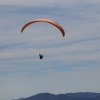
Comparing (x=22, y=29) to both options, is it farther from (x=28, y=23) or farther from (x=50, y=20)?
(x=50, y=20)

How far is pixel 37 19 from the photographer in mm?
79812

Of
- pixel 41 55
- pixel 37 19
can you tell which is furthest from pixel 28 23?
pixel 41 55

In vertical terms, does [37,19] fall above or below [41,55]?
above

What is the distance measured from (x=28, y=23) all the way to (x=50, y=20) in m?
7.86

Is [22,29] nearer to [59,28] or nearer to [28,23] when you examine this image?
[28,23]

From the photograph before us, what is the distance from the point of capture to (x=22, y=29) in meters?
84.8

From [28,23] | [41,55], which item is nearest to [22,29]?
[28,23]

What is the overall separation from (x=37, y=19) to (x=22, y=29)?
7439mm

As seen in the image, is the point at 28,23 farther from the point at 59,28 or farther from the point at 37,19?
the point at 59,28

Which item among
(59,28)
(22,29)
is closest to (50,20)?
(59,28)

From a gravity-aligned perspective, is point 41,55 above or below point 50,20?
below

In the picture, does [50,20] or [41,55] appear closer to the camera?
[50,20]

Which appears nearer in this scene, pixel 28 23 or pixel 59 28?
pixel 59 28

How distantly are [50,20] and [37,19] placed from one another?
4544 millimetres
